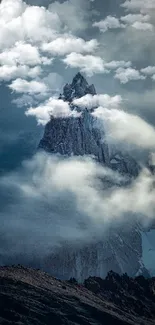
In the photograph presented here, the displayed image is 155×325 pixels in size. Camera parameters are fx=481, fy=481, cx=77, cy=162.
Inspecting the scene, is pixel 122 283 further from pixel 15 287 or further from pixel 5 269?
pixel 15 287

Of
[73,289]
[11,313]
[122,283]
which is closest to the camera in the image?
[11,313]

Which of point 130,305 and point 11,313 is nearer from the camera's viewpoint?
point 11,313

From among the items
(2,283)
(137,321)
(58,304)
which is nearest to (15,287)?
(2,283)

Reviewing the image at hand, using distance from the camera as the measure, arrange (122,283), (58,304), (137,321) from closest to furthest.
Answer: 1. (58,304)
2. (137,321)
3. (122,283)

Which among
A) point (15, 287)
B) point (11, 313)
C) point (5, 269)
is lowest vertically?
point (11, 313)

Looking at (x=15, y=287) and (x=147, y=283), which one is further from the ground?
(x=147, y=283)

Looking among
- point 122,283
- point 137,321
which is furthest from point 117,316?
point 122,283
